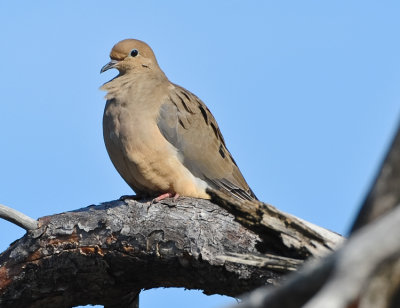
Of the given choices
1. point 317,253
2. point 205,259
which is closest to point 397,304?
point 317,253

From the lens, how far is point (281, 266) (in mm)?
3066

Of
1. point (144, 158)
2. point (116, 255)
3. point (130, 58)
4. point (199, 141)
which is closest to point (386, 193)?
point (116, 255)

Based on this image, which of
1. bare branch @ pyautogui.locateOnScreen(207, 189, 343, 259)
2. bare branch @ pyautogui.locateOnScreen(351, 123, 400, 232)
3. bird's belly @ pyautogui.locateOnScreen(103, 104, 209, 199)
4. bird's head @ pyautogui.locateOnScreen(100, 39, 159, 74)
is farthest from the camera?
bird's head @ pyautogui.locateOnScreen(100, 39, 159, 74)

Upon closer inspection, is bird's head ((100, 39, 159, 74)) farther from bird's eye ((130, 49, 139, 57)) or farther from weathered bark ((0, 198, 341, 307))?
weathered bark ((0, 198, 341, 307))

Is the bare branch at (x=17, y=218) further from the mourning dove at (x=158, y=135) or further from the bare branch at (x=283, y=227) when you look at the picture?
the bare branch at (x=283, y=227)

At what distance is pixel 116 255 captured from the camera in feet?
14.3

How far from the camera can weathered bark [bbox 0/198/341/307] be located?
14.0 feet

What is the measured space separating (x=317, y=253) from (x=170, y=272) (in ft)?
4.81

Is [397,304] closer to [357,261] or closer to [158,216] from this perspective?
[357,261]

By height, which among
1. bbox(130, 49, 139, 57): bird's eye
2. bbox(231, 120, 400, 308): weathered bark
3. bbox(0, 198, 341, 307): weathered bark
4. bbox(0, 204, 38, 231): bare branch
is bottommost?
bbox(231, 120, 400, 308): weathered bark

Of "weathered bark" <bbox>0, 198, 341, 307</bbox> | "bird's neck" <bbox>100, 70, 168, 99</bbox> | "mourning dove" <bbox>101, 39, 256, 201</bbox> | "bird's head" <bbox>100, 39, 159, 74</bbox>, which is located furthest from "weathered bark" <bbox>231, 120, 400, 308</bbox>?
"bird's head" <bbox>100, 39, 159, 74</bbox>

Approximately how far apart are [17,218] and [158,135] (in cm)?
157

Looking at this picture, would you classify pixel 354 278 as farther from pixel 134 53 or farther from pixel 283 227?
pixel 134 53

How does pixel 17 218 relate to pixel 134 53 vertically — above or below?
below
